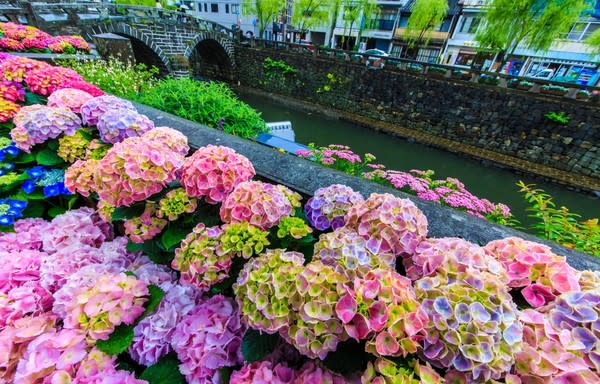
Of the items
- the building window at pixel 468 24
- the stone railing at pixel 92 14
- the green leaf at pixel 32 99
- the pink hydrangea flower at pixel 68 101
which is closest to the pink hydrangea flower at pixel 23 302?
the pink hydrangea flower at pixel 68 101

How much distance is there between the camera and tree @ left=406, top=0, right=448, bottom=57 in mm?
18467

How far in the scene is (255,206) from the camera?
981 millimetres

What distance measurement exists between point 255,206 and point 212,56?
21731mm

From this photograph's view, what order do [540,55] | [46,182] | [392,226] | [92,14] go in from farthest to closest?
1. [540,55]
2. [92,14]
3. [46,182]
4. [392,226]

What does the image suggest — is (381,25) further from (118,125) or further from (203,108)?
(118,125)

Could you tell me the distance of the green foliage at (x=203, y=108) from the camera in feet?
13.4

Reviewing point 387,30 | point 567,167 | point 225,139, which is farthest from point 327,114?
point 387,30

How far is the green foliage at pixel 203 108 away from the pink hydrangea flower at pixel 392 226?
3568mm

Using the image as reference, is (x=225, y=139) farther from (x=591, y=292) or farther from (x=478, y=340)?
(x=591, y=292)

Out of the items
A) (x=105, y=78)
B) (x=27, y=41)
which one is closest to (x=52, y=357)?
(x=105, y=78)

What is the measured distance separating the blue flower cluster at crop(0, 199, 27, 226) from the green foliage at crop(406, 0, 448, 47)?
24370 millimetres

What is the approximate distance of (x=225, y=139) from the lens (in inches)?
73.5

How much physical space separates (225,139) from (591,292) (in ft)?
6.24

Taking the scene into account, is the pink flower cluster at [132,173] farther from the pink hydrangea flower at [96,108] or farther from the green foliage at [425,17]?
the green foliage at [425,17]
